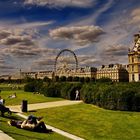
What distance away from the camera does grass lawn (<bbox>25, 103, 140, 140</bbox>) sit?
73.9ft

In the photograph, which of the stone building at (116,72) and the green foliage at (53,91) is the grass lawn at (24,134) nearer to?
the green foliage at (53,91)

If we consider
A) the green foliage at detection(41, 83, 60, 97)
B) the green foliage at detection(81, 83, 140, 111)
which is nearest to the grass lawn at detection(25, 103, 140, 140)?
the green foliage at detection(81, 83, 140, 111)

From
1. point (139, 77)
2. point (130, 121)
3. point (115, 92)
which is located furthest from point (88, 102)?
point (139, 77)

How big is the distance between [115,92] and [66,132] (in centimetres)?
1110

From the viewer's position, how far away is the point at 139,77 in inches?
4860

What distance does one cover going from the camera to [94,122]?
2664 centimetres

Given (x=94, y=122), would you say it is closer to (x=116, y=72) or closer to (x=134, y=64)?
(x=134, y=64)

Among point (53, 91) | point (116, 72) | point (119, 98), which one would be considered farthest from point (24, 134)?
point (116, 72)

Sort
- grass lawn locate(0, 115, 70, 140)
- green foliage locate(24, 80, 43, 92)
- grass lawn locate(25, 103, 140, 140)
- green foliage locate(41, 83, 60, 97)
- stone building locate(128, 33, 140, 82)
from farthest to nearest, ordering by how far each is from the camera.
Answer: stone building locate(128, 33, 140, 82) < green foliage locate(24, 80, 43, 92) < green foliage locate(41, 83, 60, 97) < grass lawn locate(25, 103, 140, 140) < grass lawn locate(0, 115, 70, 140)

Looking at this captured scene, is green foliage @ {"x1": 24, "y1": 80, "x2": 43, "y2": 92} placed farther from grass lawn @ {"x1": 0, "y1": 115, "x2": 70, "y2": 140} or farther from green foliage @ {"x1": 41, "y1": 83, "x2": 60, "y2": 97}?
grass lawn @ {"x1": 0, "y1": 115, "x2": 70, "y2": 140}

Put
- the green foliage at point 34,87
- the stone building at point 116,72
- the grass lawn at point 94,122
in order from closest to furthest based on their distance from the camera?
1. the grass lawn at point 94,122
2. the green foliage at point 34,87
3. the stone building at point 116,72

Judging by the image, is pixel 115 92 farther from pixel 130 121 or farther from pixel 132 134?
pixel 132 134

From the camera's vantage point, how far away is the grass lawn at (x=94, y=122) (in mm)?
22531

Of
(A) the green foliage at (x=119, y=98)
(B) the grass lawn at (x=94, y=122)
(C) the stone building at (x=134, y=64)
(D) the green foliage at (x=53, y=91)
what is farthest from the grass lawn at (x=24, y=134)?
(C) the stone building at (x=134, y=64)
